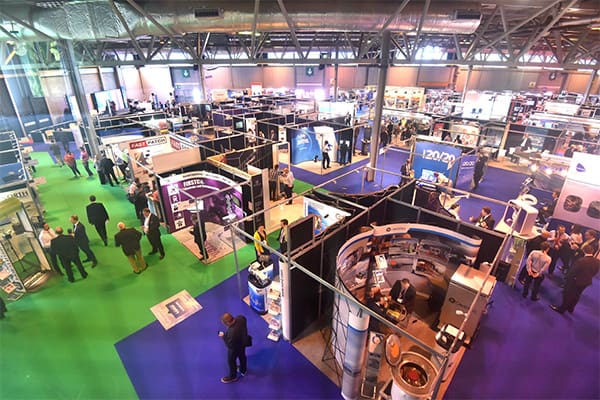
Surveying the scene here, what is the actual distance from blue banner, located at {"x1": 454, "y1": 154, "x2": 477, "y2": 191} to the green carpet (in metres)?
8.25

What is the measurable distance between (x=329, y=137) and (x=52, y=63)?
10794mm

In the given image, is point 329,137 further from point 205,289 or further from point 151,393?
point 151,393

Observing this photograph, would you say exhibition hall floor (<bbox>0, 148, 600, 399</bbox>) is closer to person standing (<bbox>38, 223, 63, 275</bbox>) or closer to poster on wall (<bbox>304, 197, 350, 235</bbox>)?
person standing (<bbox>38, 223, 63, 275</bbox>)

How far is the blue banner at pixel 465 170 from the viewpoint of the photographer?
10.4m

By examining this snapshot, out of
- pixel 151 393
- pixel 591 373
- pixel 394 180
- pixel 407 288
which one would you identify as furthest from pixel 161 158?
pixel 591 373

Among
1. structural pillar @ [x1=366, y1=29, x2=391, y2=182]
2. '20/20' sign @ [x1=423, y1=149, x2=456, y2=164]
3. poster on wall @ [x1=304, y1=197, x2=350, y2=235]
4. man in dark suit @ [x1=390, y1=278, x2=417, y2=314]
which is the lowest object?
man in dark suit @ [x1=390, y1=278, x2=417, y2=314]

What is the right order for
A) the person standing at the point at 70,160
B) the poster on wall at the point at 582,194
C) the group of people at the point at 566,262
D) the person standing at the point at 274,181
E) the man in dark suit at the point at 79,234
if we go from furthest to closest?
the person standing at the point at 70,160 < the person standing at the point at 274,181 < the poster on wall at the point at 582,194 < the man in dark suit at the point at 79,234 < the group of people at the point at 566,262

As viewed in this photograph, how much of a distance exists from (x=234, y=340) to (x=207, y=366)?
1.16 meters

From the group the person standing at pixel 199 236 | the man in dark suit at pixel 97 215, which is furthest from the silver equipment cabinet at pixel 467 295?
the man in dark suit at pixel 97 215

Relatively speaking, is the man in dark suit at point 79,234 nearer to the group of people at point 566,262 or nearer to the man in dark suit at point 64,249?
the man in dark suit at point 64,249

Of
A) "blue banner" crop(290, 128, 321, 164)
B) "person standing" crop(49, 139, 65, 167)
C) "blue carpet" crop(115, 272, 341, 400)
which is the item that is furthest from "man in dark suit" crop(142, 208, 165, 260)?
"person standing" crop(49, 139, 65, 167)

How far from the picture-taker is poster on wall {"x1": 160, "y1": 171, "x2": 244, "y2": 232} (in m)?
7.71

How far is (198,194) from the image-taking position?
8211 millimetres

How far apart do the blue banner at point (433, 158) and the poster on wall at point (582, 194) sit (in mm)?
3220
